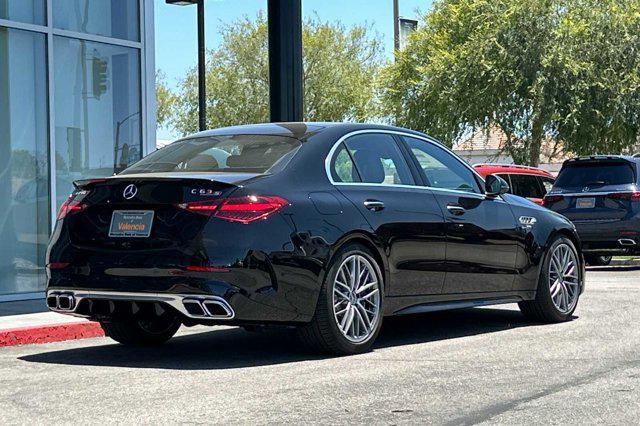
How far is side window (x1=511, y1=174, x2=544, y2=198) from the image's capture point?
69.1 feet

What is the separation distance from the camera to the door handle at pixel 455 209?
8922 mm

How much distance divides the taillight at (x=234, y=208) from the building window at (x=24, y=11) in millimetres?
6176

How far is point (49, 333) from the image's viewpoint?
930cm

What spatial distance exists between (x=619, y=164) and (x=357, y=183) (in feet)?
33.9

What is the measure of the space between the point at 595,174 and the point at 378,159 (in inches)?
398

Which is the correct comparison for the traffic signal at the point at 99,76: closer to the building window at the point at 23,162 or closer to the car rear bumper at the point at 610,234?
the building window at the point at 23,162

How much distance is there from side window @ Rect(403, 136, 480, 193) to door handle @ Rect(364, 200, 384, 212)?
849 mm

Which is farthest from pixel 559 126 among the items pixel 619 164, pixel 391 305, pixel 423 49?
pixel 391 305

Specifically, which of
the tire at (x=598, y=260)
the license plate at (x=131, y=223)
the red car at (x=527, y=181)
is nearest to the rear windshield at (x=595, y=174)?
the red car at (x=527, y=181)

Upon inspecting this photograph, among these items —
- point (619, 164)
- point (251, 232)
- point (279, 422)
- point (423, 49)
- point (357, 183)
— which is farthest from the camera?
point (423, 49)

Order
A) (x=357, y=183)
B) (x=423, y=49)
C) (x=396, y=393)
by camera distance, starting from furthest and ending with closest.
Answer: (x=423, y=49) → (x=357, y=183) → (x=396, y=393)

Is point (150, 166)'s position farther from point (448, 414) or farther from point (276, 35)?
point (276, 35)

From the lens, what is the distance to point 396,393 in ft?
21.0

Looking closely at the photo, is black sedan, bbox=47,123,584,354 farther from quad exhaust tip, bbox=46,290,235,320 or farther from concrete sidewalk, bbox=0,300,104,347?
concrete sidewalk, bbox=0,300,104,347
